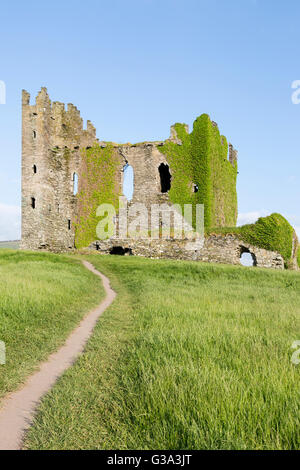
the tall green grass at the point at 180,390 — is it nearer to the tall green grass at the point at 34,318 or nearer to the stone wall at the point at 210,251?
the tall green grass at the point at 34,318

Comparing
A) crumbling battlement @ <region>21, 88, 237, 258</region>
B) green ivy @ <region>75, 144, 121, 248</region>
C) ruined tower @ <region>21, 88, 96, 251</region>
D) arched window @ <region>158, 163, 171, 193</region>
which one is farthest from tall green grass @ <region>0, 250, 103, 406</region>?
arched window @ <region>158, 163, 171, 193</region>

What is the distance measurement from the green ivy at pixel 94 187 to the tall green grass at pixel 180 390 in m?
26.1

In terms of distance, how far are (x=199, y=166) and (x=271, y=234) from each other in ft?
33.2

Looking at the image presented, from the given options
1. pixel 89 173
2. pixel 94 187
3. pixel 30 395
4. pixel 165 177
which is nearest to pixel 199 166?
pixel 165 177

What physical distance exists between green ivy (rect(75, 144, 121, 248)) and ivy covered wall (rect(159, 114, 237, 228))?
5725 millimetres

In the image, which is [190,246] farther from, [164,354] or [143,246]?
[164,354]

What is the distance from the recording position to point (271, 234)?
81.5ft

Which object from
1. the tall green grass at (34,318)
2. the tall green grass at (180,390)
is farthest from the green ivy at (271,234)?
the tall green grass at (180,390)

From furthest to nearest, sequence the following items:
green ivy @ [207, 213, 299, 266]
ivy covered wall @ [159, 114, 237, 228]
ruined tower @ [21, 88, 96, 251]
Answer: ruined tower @ [21, 88, 96, 251], ivy covered wall @ [159, 114, 237, 228], green ivy @ [207, 213, 299, 266]

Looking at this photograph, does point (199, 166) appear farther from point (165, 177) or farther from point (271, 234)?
point (271, 234)

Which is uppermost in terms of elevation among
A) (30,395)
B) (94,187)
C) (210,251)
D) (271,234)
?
(94,187)

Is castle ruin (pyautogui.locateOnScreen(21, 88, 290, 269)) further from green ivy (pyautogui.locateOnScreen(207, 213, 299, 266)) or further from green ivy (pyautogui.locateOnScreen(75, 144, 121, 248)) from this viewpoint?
green ivy (pyautogui.locateOnScreen(207, 213, 299, 266))

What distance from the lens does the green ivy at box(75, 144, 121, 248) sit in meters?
32.3

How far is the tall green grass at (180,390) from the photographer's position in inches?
110
